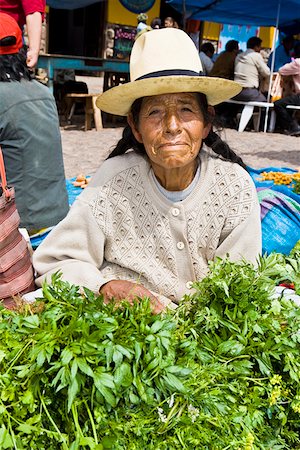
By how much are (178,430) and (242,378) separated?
0.78 feet

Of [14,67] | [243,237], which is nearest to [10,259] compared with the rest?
[243,237]

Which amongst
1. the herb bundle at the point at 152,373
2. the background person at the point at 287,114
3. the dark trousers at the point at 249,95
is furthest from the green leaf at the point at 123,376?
the dark trousers at the point at 249,95

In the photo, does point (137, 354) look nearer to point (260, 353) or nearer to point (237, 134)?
point (260, 353)

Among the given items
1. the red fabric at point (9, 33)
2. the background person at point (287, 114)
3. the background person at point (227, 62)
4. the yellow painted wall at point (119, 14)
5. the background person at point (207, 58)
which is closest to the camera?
the red fabric at point (9, 33)

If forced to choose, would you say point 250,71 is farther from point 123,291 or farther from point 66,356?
point 66,356

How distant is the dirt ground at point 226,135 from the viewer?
7.13 metres

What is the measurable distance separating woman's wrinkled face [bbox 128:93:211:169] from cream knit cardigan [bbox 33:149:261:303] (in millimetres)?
179

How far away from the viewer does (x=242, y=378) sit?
4.55ft

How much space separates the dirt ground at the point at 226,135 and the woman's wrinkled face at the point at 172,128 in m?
4.54

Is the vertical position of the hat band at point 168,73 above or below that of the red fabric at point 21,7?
below

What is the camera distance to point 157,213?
2.05 meters

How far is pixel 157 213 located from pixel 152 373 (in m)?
0.90

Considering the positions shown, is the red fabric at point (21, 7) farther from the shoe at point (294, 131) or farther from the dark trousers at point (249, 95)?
the shoe at point (294, 131)

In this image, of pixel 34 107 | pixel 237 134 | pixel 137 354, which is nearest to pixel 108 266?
pixel 137 354
